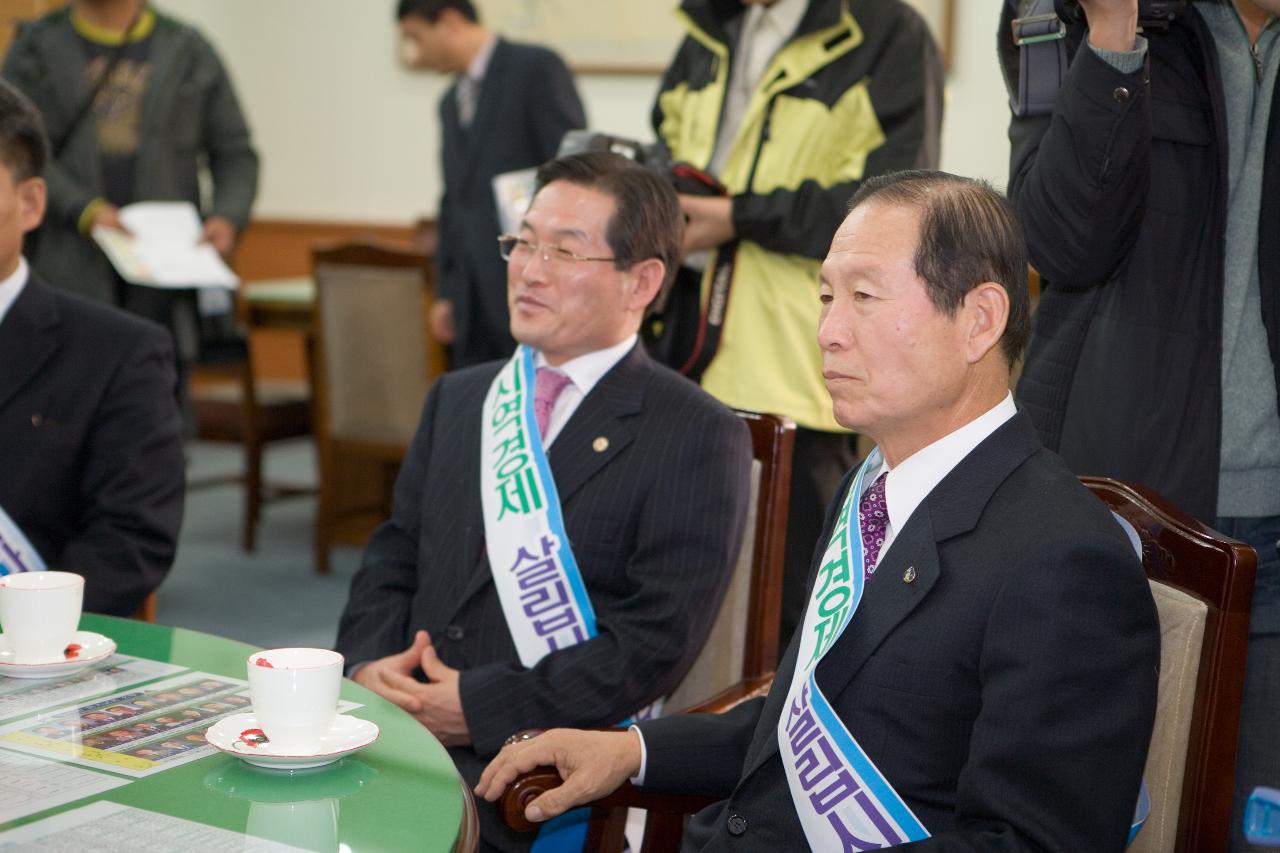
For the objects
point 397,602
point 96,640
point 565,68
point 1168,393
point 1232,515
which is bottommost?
point 397,602

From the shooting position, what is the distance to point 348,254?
4.36m

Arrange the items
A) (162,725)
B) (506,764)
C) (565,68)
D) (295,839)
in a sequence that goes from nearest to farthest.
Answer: (295,839)
(162,725)
(506,764)
(565,68)

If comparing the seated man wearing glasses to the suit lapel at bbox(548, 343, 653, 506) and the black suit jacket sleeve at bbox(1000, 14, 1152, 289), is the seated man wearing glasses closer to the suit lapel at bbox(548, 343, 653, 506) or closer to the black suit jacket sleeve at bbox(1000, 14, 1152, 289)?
the suit lapel at bbox(548, 343, 653, 506)

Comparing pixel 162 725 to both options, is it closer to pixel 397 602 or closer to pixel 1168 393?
pixel 397 602

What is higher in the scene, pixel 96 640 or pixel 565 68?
pixel 565 68

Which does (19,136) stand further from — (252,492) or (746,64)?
(252,492)

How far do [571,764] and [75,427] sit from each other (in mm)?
1017

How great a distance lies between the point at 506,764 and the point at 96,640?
1.42 ft

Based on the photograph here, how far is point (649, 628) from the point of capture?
5.80 ft

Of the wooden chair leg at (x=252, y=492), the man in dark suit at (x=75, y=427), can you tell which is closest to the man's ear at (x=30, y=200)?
the man in dark suit at (x=75, y=427)

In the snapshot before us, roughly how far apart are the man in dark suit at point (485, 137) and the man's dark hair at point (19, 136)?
1682mm

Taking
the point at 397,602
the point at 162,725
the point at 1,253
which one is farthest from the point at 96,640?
the point at 1,253

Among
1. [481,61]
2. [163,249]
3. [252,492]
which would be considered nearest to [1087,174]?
[481,61]

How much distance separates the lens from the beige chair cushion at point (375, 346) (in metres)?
4.38
